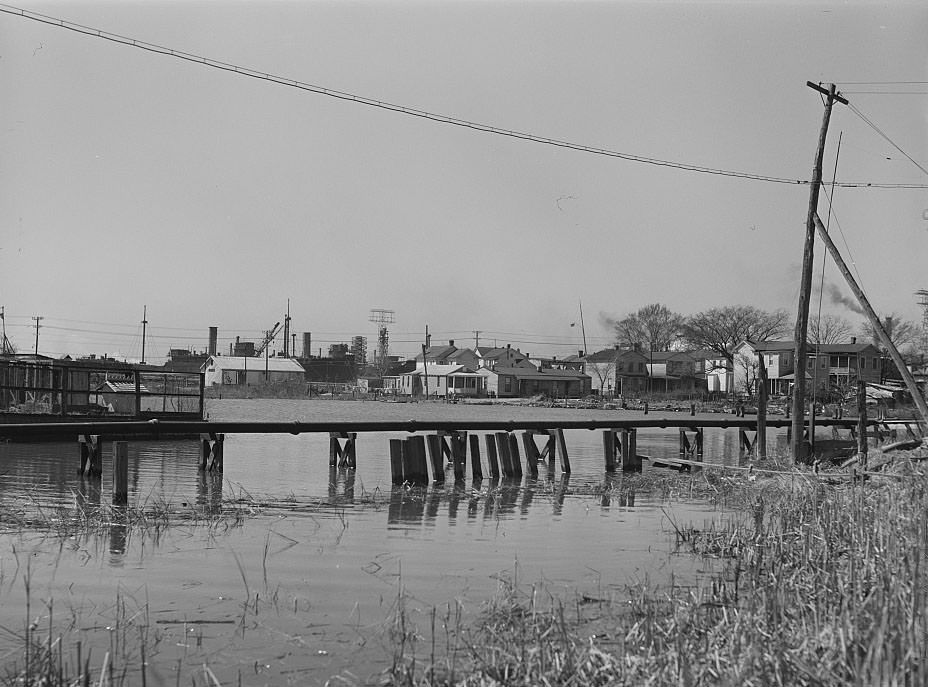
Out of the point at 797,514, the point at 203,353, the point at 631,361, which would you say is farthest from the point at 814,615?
the point at 203,353

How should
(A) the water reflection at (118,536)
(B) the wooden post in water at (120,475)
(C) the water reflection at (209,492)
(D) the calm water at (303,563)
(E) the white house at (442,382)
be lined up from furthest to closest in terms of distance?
(E) the white house at (442,382)
(B) the wooden post in water at (120,475)
(C) the water reflection at (209,492)
(A) the water reflection at (118,536)
(D) the calm water at (303,563)

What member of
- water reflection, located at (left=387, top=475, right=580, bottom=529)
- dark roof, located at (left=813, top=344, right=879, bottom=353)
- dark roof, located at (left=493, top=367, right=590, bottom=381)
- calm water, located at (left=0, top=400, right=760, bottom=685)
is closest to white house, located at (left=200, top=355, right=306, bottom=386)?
dark roof, located at (left=493, top=367, right=590, bottom=381)

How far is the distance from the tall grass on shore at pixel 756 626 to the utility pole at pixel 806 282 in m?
11.2

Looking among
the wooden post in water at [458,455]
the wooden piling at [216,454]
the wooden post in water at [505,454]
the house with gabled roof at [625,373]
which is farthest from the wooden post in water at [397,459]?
the house with gabled roof at [625,373]

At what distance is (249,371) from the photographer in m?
119

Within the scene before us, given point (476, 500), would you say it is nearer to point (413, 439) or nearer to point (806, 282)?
point (413, 439)

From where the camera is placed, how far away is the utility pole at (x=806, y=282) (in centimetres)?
2136

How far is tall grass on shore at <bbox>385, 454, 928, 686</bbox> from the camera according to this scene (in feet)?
16.6

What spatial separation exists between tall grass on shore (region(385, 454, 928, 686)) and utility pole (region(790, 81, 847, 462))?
11.2 m

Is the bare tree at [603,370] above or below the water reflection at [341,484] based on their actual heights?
above

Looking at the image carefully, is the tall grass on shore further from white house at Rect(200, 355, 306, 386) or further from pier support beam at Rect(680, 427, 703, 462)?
white house at Rect(200, 355, 306, 386)

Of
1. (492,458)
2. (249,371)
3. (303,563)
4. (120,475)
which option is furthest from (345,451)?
(249,371)

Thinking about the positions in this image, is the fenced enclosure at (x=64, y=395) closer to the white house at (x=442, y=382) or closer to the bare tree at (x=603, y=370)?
the white house at (x=442, y=382)

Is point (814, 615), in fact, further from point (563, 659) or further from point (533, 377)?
point (533, 377)
